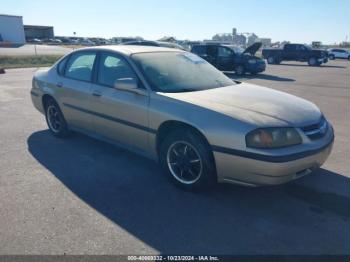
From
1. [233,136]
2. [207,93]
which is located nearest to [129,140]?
[207,93]

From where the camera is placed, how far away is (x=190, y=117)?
355 cm

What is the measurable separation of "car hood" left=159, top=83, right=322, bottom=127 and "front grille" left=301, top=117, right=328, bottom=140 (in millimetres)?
52

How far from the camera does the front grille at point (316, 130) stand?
3473 millimetres

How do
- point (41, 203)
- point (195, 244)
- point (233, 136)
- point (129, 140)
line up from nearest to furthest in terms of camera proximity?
point (195, 244), point (233, 136), point (41, 203), point (129, 140)

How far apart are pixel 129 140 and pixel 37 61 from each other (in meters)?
21.6

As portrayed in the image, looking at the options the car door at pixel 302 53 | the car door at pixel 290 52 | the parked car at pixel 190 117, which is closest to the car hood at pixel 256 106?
the parked car at pixel 190 117

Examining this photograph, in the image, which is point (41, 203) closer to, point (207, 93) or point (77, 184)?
point (77, 184)

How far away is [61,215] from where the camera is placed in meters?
3.30

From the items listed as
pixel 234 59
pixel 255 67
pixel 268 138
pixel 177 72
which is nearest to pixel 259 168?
pixel 268 138

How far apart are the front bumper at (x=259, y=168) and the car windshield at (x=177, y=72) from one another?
1155mm

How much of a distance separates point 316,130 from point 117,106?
2.41 m

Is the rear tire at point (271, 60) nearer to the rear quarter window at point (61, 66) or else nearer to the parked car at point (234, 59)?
the parked car at point (234, 59)

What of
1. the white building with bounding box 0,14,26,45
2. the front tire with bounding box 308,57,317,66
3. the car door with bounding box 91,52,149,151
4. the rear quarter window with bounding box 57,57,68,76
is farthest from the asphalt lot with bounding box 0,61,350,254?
the white building with bounding box 0,14,26,45

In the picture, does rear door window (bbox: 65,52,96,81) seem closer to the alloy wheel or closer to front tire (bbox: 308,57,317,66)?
the alloy wheel
